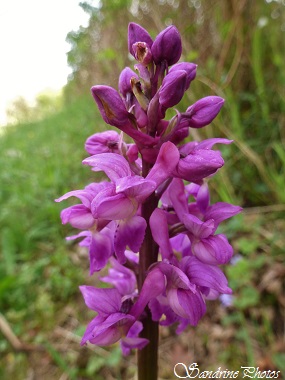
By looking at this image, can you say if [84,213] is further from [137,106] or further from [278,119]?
[278,119]

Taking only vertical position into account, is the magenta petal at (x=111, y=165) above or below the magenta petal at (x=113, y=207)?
above

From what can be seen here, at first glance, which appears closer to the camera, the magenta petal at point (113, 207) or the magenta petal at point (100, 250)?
the magenta petal at point (113, 207)

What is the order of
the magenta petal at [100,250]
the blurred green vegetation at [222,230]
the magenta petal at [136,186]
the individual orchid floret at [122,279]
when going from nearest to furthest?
the magenta petal at [136,186], the magenta petal at [100,250], the individual orchid floret at [122,279], the blurred green vegetation at [222,230]

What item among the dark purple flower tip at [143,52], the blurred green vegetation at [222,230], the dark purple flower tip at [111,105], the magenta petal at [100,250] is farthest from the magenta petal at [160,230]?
the blurred green vegetation at [222,230]

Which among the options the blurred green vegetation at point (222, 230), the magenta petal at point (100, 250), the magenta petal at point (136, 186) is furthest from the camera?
the blurred green vegetation at point (222, 230)

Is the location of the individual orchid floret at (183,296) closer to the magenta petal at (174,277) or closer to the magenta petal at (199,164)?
the magenta petal at (174,277)

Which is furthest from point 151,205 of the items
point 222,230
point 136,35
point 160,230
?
point 222,230

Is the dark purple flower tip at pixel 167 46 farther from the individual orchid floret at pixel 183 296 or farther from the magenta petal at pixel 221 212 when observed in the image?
the individual orchid floret at pixel 183 296

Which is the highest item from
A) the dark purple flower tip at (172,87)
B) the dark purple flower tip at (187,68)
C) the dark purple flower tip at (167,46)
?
the dark purple flower tip at (167,46)
